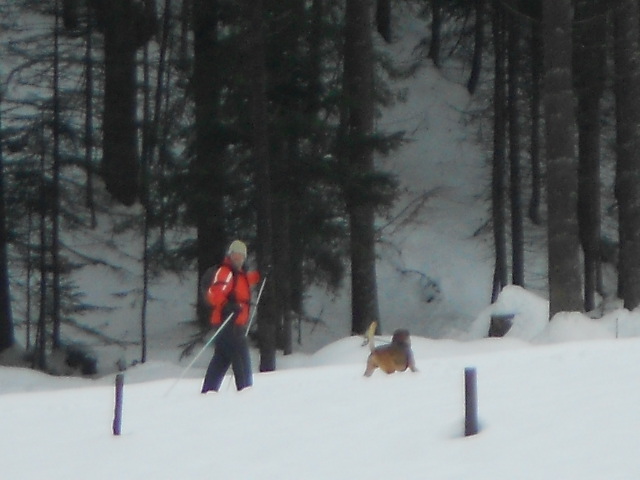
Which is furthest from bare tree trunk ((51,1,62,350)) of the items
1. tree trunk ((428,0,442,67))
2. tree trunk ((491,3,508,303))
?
tree trunk ((428,0,442,67))

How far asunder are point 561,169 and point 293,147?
629 centimetres

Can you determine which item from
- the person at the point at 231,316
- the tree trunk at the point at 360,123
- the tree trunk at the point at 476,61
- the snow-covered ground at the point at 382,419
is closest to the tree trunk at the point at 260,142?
→ the snow-covered ground at the point at 382,419

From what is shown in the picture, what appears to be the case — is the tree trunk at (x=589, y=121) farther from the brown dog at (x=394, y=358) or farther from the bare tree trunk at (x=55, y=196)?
the brown dog at (x=394, y=358)

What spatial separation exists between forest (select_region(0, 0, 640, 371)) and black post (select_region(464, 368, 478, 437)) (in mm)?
7894

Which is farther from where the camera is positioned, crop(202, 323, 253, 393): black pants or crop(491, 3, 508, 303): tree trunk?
crop(491, 3, 508, 303): tree trunk

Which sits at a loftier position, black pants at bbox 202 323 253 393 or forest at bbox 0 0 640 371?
forest at bbox 0 0 640 371

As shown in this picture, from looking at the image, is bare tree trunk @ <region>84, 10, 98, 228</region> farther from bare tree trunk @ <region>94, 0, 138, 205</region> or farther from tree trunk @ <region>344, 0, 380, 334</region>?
tree trunk @ <region>344, 0, 380, 334</region>

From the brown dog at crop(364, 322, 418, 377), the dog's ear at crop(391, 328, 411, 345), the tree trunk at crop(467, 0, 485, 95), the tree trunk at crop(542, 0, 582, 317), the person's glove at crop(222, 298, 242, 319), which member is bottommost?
the brown dog at crop(364, 322, 418, 377)

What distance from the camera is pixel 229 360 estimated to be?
34.1ft

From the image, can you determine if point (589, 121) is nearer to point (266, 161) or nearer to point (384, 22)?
point (266, 161)

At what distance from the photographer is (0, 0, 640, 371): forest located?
15.9 metres

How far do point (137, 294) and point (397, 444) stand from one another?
2125 cm

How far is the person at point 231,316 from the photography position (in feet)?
33.6

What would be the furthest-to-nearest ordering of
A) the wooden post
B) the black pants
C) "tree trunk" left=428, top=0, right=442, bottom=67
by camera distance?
"tree trunk" left=428, top=0, right=442, bottom=67 → the black pants → the wooden post
